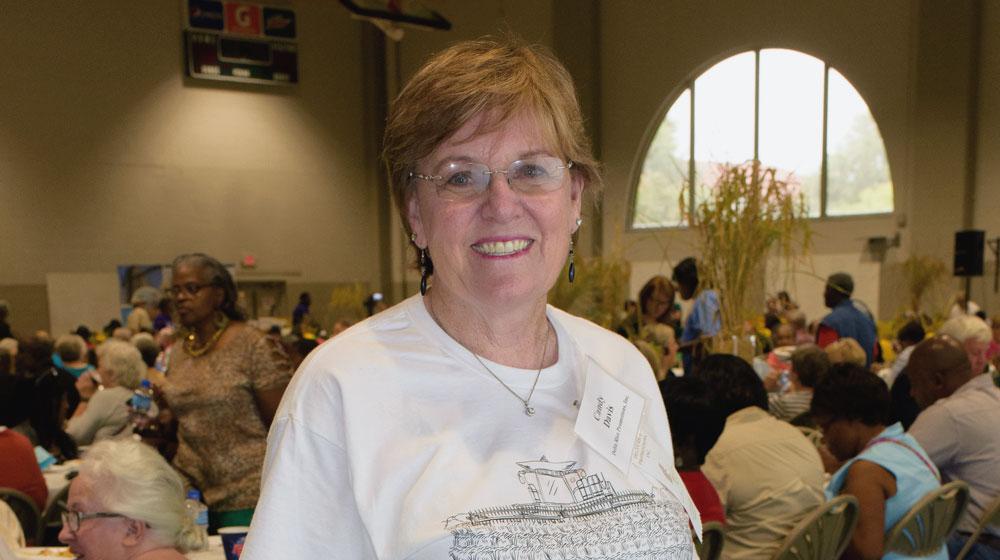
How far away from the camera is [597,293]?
6492mm

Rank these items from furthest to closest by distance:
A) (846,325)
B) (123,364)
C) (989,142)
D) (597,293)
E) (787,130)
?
(787,130) < (989,142) < (597,293) < (846,325) < (123,364)

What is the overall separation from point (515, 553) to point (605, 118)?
1416cm

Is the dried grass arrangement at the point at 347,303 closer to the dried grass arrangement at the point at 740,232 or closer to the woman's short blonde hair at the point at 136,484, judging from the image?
the dried grass arrangement at the point at 740,232

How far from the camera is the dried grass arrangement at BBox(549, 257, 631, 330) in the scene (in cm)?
622

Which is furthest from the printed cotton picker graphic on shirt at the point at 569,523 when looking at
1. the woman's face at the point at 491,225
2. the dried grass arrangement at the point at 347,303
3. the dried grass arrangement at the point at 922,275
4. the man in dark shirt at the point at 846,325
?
the dried grass arrangement at the point at 347,303

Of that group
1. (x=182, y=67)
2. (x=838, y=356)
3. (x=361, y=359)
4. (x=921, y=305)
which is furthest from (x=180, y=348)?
(x=182, y=67)

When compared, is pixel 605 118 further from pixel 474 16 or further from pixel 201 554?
pixel 201 554

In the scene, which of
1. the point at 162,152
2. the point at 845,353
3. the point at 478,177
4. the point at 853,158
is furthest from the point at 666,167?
the point at 478,177

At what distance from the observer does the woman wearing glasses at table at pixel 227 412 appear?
9.32 ft

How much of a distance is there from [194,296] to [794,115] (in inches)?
467

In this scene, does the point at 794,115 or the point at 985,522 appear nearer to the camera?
the point at 985,522

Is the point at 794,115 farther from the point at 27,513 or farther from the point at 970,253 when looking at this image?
the point at 27,513

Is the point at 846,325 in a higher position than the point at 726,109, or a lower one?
lower

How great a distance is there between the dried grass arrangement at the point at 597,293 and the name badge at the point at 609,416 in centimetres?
490
